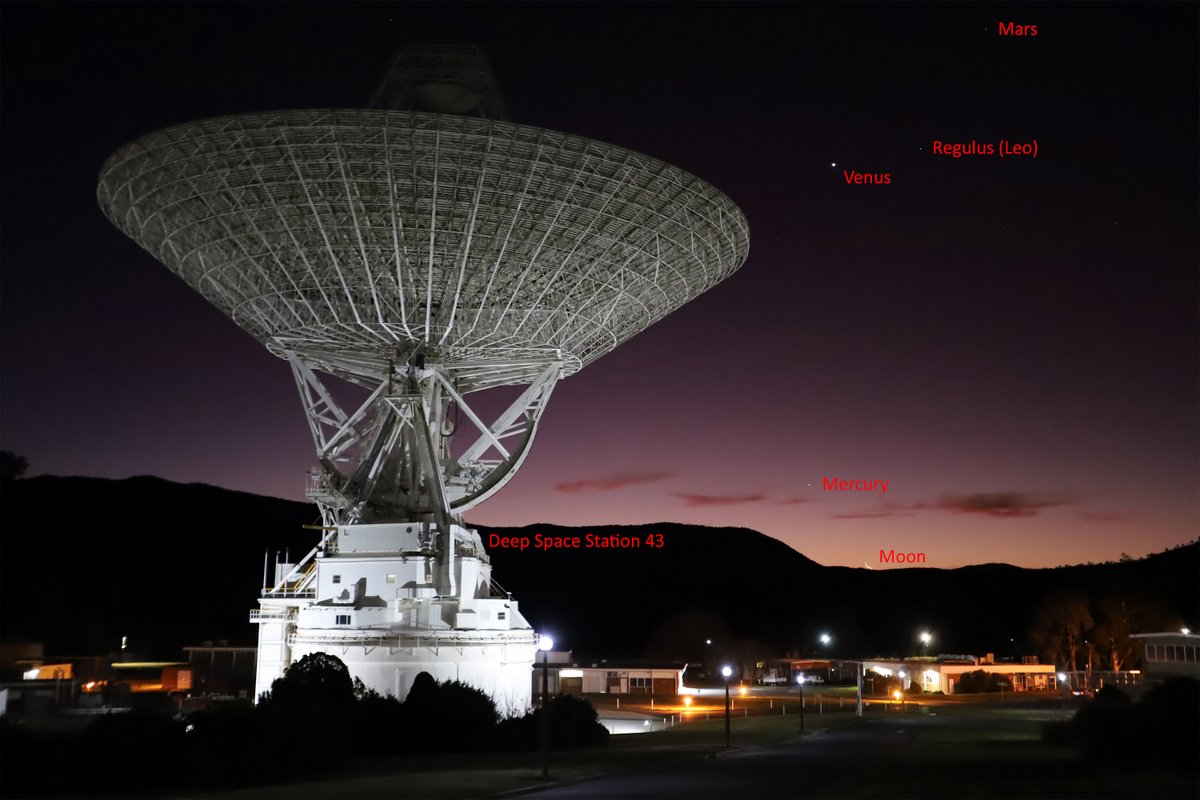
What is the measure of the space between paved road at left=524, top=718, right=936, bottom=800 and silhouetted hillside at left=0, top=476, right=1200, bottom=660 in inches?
2795

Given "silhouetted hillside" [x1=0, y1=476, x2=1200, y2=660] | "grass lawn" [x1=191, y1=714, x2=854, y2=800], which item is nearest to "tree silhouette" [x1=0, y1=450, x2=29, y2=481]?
"silhouetted hillside" [x1=0, y1=476, x2=1200, y2=660]

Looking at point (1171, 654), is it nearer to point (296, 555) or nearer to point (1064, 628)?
point (1064, 628)

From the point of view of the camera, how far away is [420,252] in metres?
37.8

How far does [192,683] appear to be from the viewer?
3017 inches

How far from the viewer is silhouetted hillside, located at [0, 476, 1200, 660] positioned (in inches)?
4508

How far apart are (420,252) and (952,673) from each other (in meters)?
55.9

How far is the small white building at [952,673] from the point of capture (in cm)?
7769

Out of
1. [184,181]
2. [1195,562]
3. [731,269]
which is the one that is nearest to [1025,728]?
[731,269]

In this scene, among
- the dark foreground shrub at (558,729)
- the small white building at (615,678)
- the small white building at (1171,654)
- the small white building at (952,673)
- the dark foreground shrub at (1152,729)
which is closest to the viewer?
the dark foreground shrub at (1152,729)

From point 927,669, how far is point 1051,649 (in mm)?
16871

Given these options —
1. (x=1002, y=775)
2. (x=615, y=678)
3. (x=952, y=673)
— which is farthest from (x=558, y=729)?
(x=952, y=673)

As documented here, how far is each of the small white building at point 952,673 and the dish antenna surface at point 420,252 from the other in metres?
45.6

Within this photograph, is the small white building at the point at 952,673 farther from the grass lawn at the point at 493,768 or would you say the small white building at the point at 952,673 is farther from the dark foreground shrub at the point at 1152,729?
the dark foreground shrub at the point at 1152,729

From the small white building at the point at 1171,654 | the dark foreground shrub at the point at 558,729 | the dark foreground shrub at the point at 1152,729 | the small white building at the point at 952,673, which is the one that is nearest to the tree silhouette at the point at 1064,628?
the small white building at the point at 952,673
